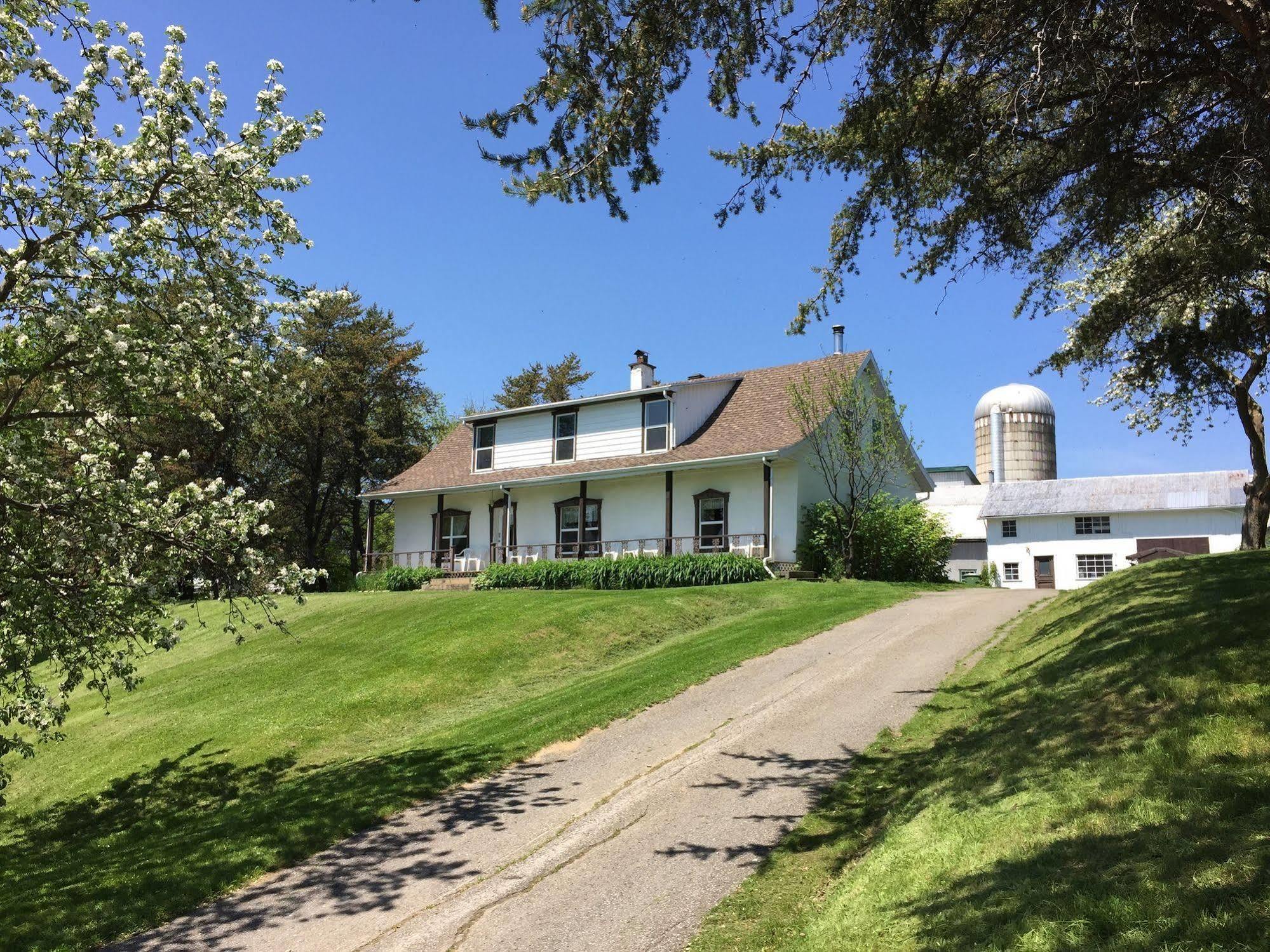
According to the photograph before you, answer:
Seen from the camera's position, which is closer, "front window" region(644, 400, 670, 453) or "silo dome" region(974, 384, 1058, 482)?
"front window" region(644, 400, 670, 453)

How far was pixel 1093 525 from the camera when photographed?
39.4m

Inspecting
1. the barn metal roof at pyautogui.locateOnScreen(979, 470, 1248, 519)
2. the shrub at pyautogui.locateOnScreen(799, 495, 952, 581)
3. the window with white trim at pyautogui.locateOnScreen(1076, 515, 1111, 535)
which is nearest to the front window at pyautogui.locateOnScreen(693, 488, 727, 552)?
the shrub at pyautogui.locateOnScreen(799, 495, 952, 581)

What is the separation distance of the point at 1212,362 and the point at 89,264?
44.2ft

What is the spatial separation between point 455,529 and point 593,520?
6.53 meters

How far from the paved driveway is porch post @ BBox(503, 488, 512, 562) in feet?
62.8

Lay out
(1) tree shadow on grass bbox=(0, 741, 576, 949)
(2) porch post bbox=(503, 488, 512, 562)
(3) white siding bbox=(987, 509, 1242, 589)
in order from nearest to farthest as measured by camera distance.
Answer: (1) tree shadow on grass bbox=(0, 741, 576, 949)
(2) porch post bbox=(503, 488, 512, 562)
(3) white siding bbox=(987, 509, 1242, 589)

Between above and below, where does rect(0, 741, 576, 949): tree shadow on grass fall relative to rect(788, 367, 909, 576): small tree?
below

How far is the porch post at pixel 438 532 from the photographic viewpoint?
108ft

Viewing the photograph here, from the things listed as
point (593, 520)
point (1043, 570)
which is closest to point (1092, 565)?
point (1043, 570)

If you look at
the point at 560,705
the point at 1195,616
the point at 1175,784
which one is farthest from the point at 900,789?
the point at 560,705

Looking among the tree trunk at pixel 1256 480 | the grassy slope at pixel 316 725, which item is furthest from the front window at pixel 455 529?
the tree trunk at pixel 1256 480

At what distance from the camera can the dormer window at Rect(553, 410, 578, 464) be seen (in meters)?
30.7

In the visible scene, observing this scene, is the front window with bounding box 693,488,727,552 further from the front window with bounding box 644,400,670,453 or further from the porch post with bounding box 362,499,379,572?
the porch post with bounding box 362,499,379,572

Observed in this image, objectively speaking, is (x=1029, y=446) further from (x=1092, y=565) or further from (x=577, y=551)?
(x=577, y=551)
